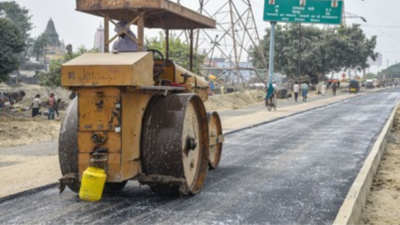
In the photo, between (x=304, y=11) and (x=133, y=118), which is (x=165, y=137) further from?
(x=304, y=11)

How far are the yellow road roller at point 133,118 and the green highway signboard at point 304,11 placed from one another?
2297 centimetres

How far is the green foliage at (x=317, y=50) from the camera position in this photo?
63.9 meters

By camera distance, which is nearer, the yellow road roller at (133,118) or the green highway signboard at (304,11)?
the yellow road roller at (133,118)

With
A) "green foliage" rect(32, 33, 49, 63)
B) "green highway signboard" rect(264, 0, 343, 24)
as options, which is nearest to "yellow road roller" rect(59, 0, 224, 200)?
"green highway signboard" rect(264, 0, 343, 24)

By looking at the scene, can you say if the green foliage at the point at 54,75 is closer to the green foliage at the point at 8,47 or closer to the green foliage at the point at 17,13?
the green foliage at the point at 8,47

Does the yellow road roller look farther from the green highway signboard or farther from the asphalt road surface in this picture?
the green highway signboard

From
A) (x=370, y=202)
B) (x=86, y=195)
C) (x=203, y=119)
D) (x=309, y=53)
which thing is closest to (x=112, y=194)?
(x=86, y=195)

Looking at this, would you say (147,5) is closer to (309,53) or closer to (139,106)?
(139,106)

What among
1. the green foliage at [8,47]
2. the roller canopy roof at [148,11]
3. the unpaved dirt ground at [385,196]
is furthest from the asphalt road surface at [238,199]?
the green foliage at [8,47]

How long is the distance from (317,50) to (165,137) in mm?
59051

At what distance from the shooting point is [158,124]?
649cm

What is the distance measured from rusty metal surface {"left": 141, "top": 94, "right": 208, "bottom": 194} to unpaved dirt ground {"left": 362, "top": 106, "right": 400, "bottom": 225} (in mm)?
2343

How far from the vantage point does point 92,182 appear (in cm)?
574

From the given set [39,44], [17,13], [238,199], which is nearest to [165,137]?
[238,199]
